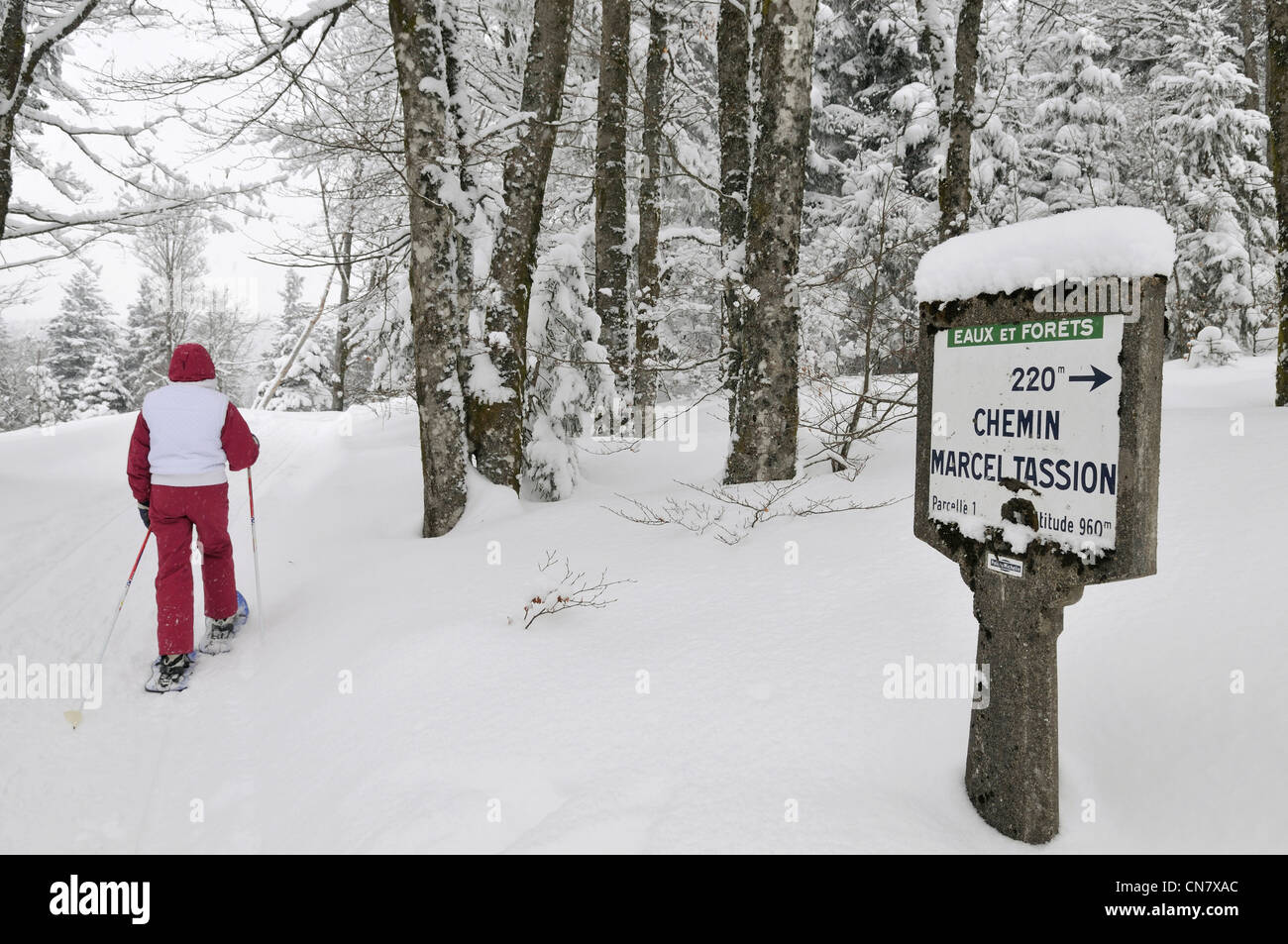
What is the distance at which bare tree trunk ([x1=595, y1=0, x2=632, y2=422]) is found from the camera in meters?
9.06

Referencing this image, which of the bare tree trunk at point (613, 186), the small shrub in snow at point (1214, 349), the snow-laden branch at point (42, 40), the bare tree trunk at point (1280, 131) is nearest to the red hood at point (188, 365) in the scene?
the bare tree trunk at point (613, 186)

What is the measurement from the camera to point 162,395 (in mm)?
4695

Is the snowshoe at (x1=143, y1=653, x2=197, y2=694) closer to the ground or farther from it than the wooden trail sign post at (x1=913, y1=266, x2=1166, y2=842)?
closer to the ground

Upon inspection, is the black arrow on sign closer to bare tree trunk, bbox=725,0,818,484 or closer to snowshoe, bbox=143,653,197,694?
bare tree trunk, bbox=725,0,818,484

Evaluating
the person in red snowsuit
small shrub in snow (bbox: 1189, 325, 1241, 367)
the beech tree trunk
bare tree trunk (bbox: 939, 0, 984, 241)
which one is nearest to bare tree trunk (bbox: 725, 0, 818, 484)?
bare tree trunk (bbox: 939, 0, 984, 241)

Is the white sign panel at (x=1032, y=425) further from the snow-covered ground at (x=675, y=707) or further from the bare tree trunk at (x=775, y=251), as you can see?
the bare tree trunk at (x=775, y=251)

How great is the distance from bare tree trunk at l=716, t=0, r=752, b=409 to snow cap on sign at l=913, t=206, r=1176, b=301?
351 cm

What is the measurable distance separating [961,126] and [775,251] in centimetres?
384

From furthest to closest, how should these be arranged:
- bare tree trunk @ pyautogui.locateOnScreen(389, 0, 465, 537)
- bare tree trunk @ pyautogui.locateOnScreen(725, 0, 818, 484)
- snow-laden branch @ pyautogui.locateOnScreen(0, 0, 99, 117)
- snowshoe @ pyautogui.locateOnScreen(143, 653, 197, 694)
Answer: snow-laden branch @ pyautogui.locateOnScreen(0, 0, 99, 117) → bare tree trunk @ pyautogui.locateOnScreen(389, 0, 465, 537) → bare tree trunk @ pyautogui.locateOnScreen(725, 0, 818, 484) → snowshoe @ pyautogui.locateOnScreen(143, 653, 197, 694)

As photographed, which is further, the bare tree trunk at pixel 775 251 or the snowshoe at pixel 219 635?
the bare tree trunk at pixel 775 251

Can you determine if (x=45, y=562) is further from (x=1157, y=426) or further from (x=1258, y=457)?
(x=1258, y=457)

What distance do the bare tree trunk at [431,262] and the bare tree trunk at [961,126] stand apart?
16.9 feet

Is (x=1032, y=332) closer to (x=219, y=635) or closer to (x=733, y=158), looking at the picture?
(x=219, y=635)

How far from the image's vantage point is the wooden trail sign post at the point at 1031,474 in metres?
2.06
